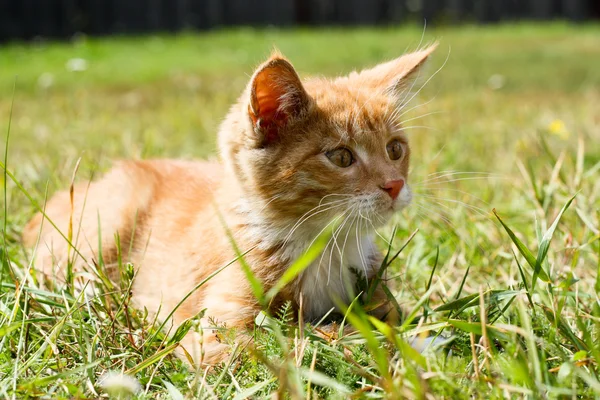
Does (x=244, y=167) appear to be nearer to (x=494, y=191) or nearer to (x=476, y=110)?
(x=494, y=191)

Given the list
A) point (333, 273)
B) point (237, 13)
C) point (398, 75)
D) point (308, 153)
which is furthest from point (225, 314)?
point (237, 13)

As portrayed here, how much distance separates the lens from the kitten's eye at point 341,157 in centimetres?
191

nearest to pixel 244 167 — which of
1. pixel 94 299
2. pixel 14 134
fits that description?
pixel 94 299

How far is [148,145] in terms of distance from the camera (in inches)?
133

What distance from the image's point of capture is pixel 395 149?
2.10 metres

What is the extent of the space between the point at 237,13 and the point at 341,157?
11149mm

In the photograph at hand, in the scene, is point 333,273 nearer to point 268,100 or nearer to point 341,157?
point 341,157

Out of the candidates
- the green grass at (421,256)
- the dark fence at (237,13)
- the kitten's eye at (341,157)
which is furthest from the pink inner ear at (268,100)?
the dark fence at (237,13)

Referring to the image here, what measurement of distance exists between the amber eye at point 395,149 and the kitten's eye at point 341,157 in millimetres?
199

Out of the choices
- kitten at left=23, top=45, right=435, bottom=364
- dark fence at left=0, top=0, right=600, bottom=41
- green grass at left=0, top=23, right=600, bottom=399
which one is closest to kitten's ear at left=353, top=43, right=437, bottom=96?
kitten at left=23, top=45, right=435, bottom=364

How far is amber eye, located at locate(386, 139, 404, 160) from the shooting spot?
2.08 m

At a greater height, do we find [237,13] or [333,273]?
[237,13]

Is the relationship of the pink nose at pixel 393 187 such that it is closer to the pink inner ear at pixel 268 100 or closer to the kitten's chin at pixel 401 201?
the kitten's chin at pixel 401 201

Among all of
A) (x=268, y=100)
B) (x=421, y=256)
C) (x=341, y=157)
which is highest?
(x=268, y=100)
